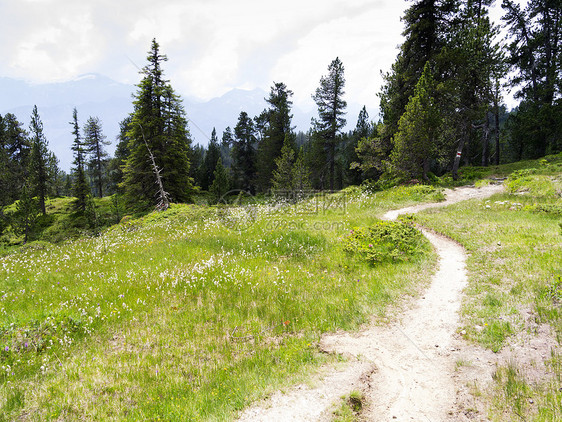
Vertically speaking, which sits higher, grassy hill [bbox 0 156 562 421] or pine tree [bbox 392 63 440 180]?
pine tree [bbox 392 63 440 180]

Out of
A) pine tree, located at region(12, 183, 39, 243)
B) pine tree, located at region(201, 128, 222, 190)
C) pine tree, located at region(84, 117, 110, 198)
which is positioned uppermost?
pine tree, located at region(84, 117, 110, 198)

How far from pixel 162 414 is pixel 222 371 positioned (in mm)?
1181

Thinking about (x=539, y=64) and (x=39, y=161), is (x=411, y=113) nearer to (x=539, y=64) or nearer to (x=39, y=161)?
(x=539, y=64)

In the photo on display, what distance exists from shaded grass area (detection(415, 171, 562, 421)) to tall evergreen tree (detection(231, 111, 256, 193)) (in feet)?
129

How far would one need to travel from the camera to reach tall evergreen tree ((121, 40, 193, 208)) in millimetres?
25969

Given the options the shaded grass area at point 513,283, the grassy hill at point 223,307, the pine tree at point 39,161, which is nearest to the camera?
the shaded grass area at point 513,283

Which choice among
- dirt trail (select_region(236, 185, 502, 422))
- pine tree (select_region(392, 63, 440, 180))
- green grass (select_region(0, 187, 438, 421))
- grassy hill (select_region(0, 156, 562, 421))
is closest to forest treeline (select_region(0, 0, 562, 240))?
pine tree (select_region(392, 63, 440, 180))

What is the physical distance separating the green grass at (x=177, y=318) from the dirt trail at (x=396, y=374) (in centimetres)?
45

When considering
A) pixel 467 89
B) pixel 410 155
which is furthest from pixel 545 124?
pixel 410 155

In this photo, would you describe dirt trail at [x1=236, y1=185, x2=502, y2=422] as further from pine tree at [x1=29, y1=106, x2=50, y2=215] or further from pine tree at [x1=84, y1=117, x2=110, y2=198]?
pine tree at [x1=84, y1=117, x2=110, y2=198]

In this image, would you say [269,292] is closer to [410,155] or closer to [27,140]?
[410,155]

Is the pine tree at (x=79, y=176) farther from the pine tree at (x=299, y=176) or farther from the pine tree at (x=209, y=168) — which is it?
the pine tree at (x=299, y=176)

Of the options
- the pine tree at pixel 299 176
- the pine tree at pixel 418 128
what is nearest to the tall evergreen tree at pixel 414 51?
the pine tree at pixel 418 128

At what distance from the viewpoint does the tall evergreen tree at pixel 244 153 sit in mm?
48594
